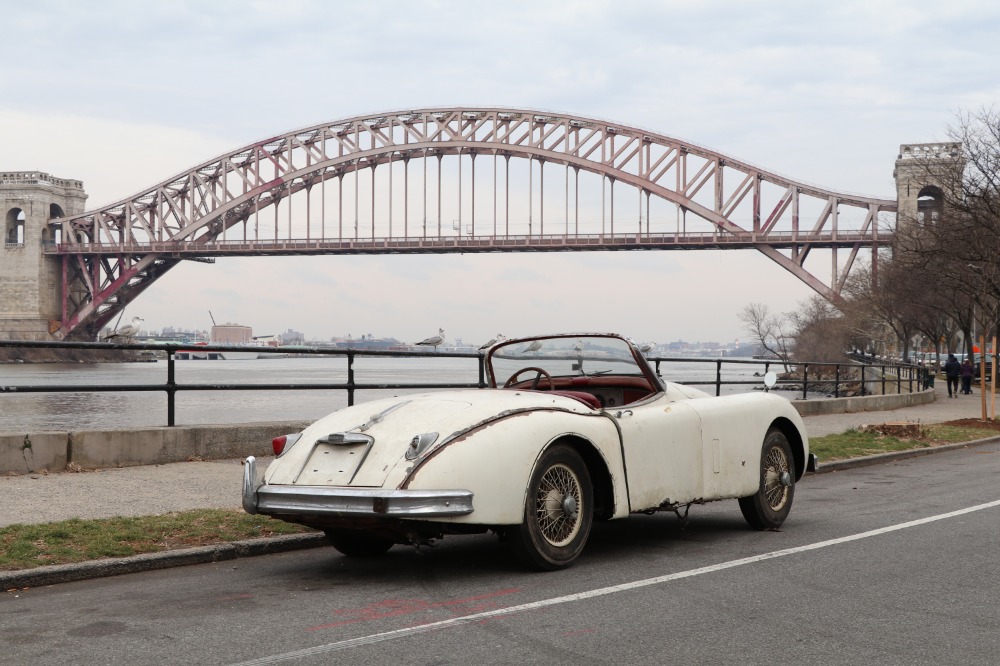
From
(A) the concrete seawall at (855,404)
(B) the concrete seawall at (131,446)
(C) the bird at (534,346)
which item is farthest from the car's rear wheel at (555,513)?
(A) the concrete seawall at (855,404)

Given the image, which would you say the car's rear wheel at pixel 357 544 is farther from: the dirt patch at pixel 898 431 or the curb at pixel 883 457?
the dirt patch at pixel 898 431

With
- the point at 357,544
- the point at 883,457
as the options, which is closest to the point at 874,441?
the point at 883,457

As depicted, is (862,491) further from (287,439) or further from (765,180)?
(765,180)

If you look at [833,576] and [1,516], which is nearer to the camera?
[833,576]

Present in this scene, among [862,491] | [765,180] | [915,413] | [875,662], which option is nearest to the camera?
[875,662]

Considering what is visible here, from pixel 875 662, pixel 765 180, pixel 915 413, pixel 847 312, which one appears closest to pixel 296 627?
pixel 875 662

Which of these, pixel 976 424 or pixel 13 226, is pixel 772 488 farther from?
pixel 13 226

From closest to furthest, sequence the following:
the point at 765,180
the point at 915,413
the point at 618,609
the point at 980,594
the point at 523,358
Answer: the point at 618,609
the point at 980,594
the point at 523,358
the point at 915,413
the point at 765,180

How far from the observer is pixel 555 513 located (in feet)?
21.7

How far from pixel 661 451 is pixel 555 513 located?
1.08 meters

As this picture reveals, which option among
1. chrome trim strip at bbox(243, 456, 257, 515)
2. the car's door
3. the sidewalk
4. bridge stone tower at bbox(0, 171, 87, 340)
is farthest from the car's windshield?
bridge stone tower at bbox(0, 171, 87, 340)

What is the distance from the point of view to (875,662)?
4750 millimetres

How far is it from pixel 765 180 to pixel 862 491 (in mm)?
88539

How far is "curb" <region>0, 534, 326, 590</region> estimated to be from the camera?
641 centimetres
